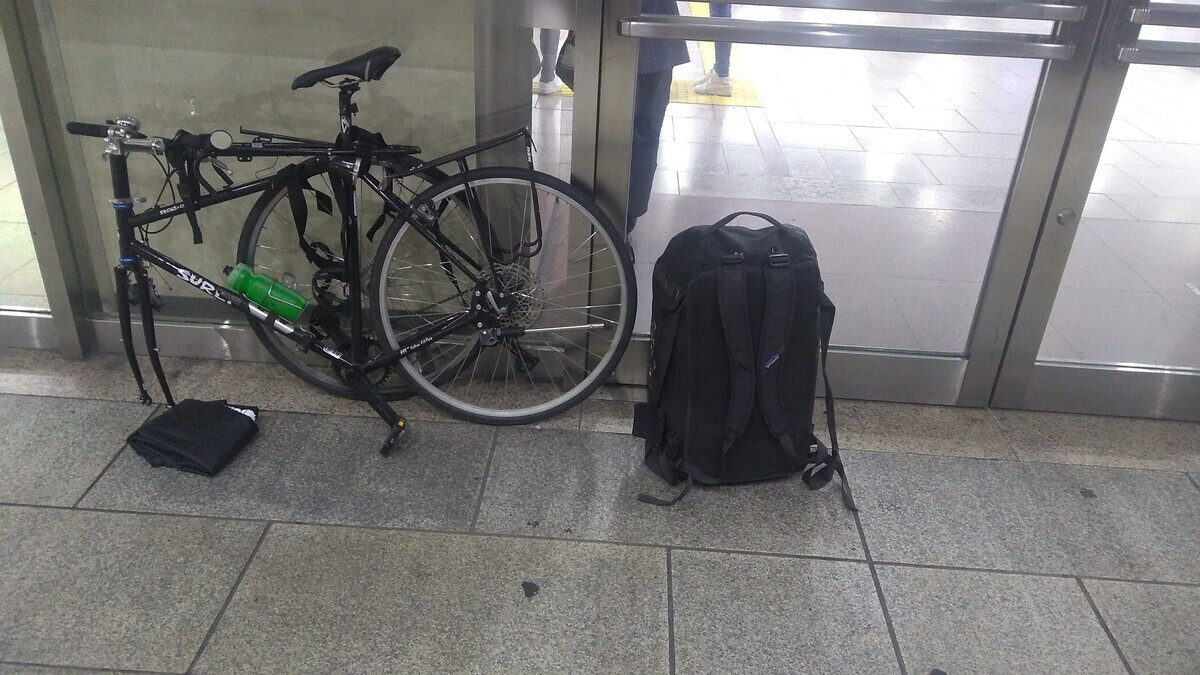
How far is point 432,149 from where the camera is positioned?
2756mm

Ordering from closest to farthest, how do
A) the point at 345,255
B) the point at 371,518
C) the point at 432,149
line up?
the point at 371,518 → the point at 345,255 → the point at 432,149

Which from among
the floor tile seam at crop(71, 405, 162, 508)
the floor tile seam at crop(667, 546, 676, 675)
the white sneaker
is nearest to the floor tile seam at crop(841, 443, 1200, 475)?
the floor tile seam at crop(667, 546, 676, 675)

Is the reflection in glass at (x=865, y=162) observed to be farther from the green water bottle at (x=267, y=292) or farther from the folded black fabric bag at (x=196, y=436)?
the folded black fabric bag at (x=196, y=436)

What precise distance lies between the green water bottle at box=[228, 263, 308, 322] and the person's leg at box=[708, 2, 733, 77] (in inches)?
54.8

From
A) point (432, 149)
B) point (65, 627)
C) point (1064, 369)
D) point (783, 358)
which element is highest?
point (432, 149)

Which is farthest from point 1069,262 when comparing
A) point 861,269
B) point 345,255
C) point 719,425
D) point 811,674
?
point 345,255

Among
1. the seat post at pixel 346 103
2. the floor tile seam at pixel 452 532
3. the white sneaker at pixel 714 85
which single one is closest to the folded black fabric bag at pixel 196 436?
the floor tile seam at pixel 452 532

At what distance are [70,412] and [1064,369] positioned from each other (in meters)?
3.10

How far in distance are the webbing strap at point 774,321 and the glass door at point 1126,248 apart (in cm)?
92

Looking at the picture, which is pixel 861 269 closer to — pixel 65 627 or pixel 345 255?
pixel 345 255

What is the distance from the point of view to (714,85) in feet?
8.85

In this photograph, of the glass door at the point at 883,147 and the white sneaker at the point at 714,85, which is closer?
the glass door at the point at 883,147

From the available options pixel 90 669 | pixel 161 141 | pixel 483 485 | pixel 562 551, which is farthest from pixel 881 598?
pixel 161 141

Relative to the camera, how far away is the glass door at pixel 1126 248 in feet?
8.30
